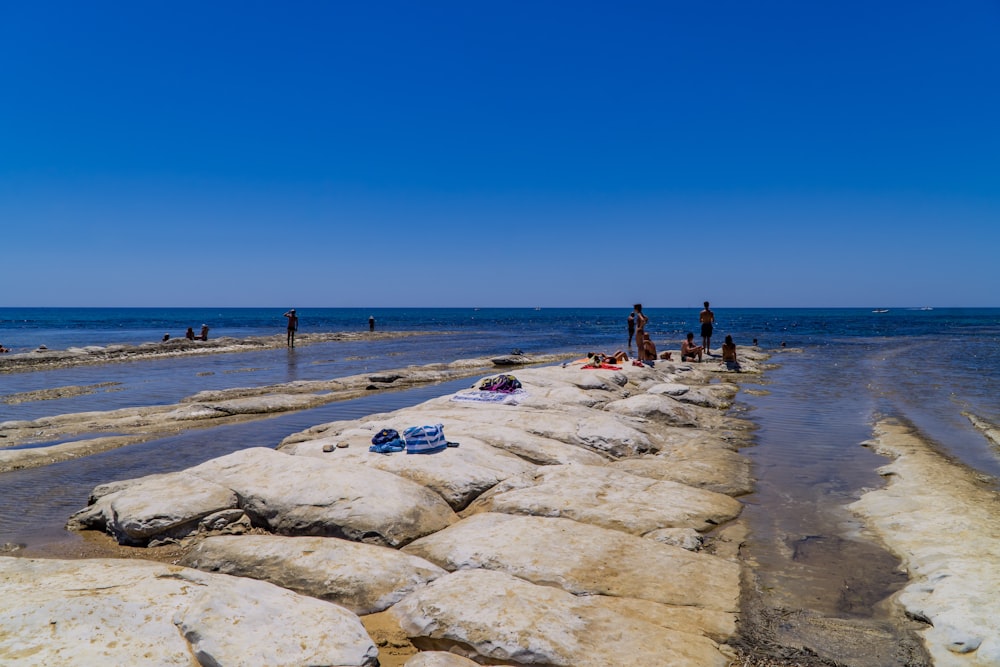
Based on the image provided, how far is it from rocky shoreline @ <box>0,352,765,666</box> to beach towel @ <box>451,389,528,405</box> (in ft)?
8.25

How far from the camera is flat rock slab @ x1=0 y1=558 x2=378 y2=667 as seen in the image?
3.78 m

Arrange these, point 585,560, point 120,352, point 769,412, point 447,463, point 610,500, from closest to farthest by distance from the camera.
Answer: point 585,560 < point 610,500 < point 447,463 < point 769,412 < point 120,352

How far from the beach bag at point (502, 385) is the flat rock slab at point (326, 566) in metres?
8.03

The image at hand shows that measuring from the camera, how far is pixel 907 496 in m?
8.41

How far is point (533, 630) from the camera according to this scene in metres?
4.45

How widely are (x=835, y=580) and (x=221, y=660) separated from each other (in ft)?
18.6

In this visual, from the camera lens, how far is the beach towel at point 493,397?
13.4 metres

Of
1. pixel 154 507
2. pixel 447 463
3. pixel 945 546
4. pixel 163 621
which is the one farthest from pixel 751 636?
pixel 154 507

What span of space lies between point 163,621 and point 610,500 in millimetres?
5030

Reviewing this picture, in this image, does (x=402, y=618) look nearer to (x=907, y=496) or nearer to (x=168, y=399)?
(x=907, y=496)

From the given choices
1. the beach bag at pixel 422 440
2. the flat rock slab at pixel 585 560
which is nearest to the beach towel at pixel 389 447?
the beach bag at pixel 422 440

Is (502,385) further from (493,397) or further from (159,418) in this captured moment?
(159,418)

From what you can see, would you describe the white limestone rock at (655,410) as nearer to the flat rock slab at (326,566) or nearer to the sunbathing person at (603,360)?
the sunbathing person at (603,360)

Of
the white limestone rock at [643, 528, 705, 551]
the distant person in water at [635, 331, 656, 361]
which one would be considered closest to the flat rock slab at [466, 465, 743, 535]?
the white limestone rock at [643, 528, 705, 551]
